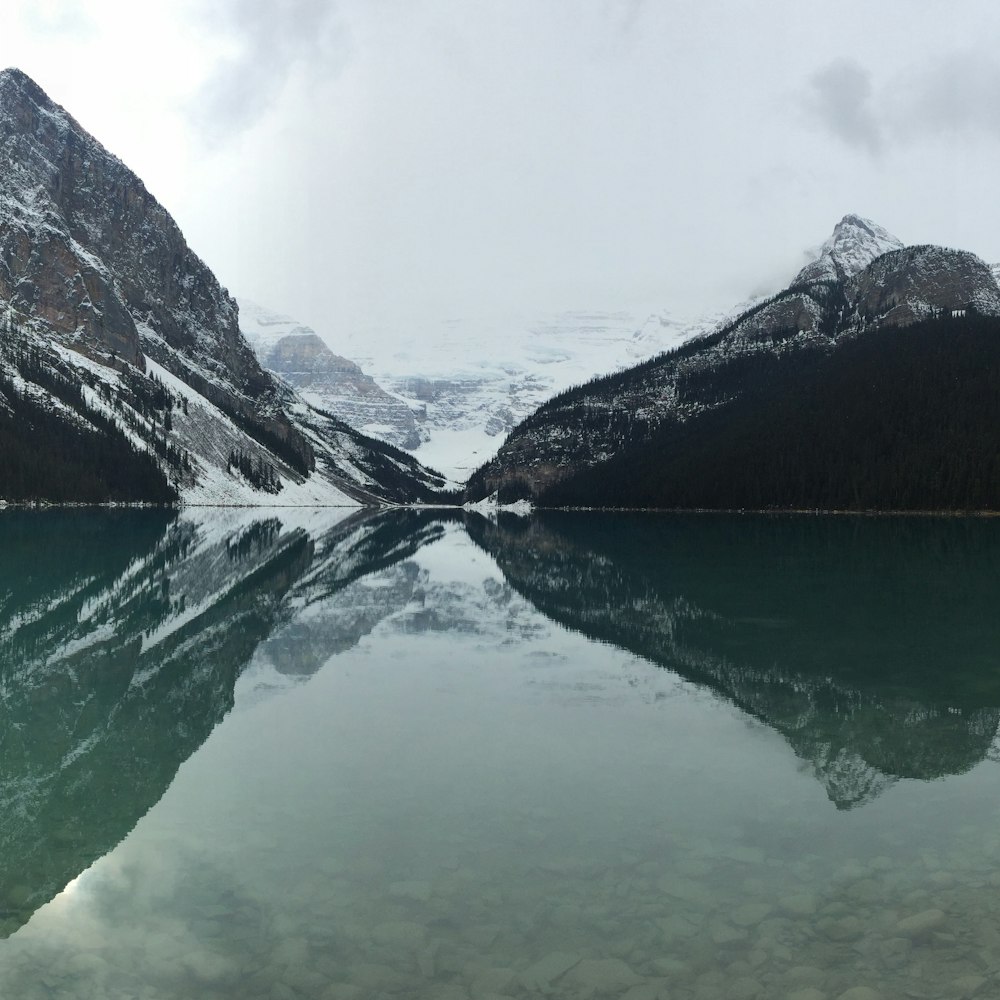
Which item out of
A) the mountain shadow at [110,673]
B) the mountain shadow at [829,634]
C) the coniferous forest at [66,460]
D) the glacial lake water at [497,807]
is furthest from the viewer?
the coniferous forest at [66,460]

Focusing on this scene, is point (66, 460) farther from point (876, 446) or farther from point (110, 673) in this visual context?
point (110, 673)

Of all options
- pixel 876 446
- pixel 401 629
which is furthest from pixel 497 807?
pixel 876 446

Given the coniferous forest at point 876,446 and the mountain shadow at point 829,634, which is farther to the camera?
the coniferous forest at point 876,446

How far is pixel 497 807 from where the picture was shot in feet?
41.5

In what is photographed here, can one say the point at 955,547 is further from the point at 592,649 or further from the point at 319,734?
the point at 319,734

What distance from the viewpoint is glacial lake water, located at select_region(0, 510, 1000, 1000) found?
841 centimetres

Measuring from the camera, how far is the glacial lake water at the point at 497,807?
8406 millimetres

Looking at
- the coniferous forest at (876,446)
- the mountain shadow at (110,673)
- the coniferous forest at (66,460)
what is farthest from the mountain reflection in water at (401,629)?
the coniferous forest at (66,460)

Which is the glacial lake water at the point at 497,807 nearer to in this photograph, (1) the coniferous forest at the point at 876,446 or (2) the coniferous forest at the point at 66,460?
(1) the coniferous forest at the point at 876,446

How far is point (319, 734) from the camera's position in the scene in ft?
55.4

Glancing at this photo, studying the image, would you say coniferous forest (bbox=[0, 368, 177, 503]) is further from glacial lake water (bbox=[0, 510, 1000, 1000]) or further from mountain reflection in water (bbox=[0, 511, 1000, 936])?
glacial lake water (bbox=[0, 510, 1000, 1000])

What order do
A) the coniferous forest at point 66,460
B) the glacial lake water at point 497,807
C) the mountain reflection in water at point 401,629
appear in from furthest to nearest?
1. the coniferous forest at point 66,460
2. the mountain reflection in water at point 401,629
3. the glacial lake water at point 497,807

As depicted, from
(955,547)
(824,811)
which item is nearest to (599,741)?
(824,811)

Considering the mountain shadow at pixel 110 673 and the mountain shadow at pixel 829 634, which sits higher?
the mountain shadow at pixel 829 634
